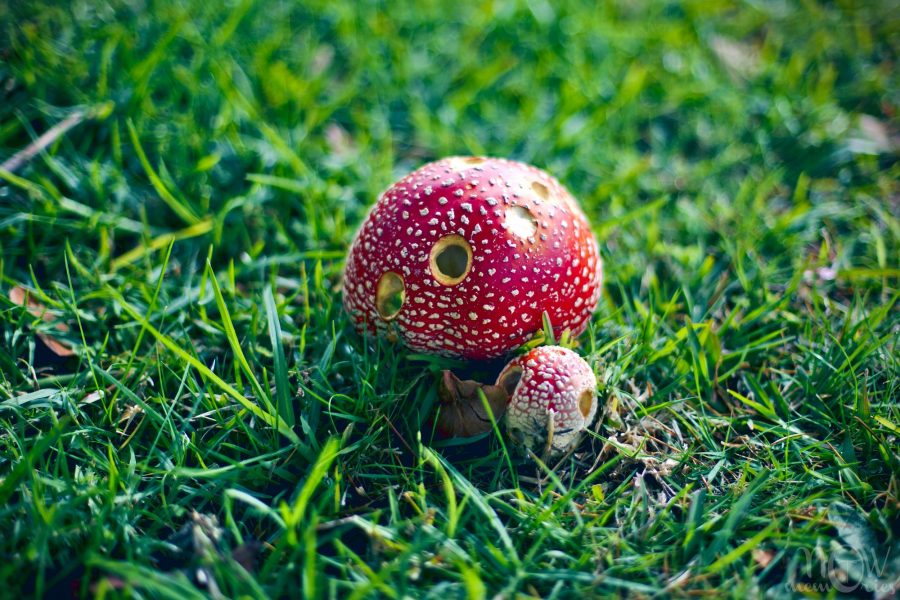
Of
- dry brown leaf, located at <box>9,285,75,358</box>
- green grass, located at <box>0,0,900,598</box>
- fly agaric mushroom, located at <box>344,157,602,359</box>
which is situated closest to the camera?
green grass, located at <box>0,0,900,598</box>

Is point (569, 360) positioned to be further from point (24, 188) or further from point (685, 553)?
point (24, 188)

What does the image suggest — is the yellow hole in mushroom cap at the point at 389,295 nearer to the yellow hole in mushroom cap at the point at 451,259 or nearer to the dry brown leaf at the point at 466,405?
the yellow hole in mushroom cap at the point at 451,259

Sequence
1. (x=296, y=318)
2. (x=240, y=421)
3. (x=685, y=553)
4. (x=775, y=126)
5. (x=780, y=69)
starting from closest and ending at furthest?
(x=685, y=553)
(x=240, y=421)
(x=296, y=318)
(x=775, y=126)
(x=780, y=69)

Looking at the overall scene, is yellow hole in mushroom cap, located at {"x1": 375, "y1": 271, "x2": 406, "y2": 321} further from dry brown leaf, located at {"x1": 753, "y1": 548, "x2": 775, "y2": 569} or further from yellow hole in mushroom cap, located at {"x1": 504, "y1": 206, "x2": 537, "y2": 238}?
dry brown leaf, located at {"x1": 753, "y1": 548, "x2": 775, "y2": 569}

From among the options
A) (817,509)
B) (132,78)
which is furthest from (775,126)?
(132,78)

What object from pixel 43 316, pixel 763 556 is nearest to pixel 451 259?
pixel 763 556

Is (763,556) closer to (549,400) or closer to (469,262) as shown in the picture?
(549,400)

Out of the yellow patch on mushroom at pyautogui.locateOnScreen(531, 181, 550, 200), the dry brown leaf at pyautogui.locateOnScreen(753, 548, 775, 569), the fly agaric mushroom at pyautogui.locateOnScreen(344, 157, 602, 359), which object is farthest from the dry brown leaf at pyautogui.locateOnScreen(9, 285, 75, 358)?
the dry brown leaf at pyautogui.locateOnScreen(753, 548, 775, 569)
